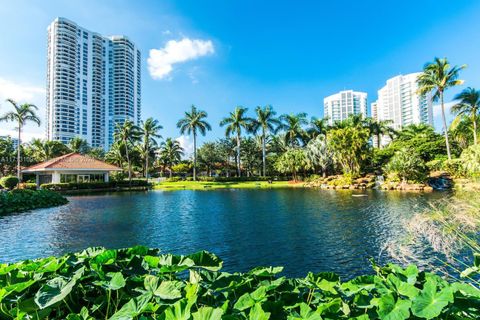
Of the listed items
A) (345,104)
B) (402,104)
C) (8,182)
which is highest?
(402,104)

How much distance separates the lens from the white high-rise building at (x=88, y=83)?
9438 cm

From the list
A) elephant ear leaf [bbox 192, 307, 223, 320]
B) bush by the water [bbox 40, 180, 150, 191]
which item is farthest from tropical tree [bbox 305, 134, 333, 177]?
elephant ear leaf [bbox 192, 307, 223, 320]

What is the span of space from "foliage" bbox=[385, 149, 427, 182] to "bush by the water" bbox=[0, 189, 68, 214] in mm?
33221

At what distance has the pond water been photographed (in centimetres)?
837

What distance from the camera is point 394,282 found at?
8.20ft

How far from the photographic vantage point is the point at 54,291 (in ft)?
8.02

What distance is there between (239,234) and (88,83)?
363ft

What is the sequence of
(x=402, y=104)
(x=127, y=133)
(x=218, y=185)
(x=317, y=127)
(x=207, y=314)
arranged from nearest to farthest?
(x=207, y=314) < (x=218, y=185) < (x=127, y=133) < (x=317, y=127) < (x=402, y=104)

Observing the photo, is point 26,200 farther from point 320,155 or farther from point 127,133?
point 320,155

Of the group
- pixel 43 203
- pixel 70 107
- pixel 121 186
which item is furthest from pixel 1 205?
pixel 70 107

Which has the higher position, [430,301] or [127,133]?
[127,133]

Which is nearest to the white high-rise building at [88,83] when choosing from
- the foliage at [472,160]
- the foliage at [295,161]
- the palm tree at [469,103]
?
the foliage at [295,161]

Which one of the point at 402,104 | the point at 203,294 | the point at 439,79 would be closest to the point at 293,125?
the point at 439,79

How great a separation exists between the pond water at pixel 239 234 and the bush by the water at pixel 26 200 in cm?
229
